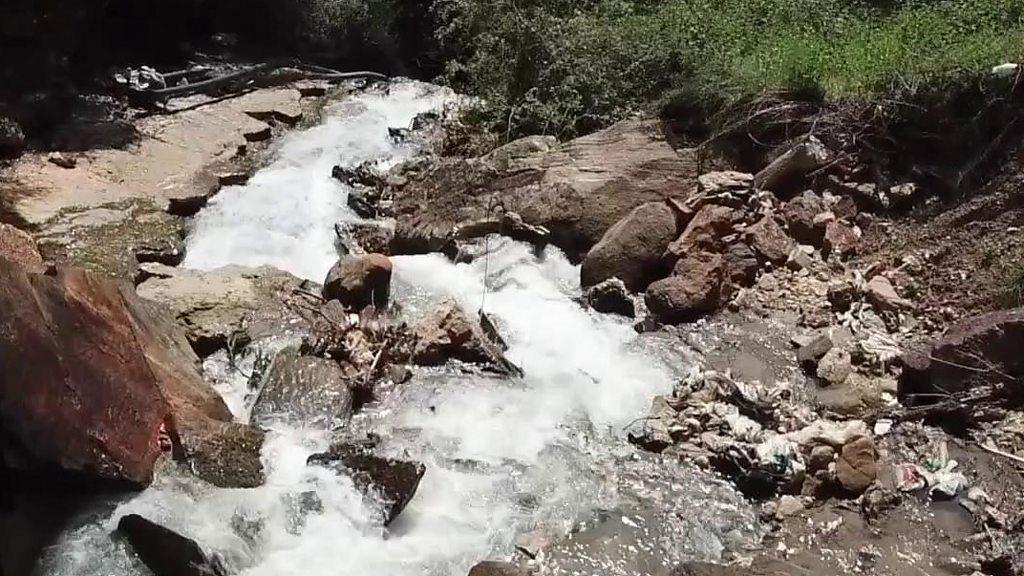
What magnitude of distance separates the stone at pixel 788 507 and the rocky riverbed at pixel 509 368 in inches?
1.0

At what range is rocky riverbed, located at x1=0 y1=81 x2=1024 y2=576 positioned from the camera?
4.12 metres

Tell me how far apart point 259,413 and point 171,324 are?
3.33 ft

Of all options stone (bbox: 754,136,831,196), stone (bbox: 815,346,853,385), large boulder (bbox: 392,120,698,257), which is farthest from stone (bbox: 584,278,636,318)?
stone (bbox: 754,136,831,196)

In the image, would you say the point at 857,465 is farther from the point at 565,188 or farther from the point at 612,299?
the point at 565,188

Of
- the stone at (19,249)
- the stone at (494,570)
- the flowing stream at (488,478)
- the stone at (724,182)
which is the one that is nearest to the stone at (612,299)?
the flowing stream at (488,478)

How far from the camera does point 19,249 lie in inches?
201

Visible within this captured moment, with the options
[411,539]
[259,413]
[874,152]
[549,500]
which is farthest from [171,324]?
[874,152]

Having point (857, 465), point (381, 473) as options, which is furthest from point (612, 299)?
point (381, 473)

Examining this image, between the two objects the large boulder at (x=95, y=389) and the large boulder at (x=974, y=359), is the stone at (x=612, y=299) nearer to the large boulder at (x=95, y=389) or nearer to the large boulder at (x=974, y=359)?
the large boulder at (x=974, y=359)

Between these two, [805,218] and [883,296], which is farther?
[805,218]

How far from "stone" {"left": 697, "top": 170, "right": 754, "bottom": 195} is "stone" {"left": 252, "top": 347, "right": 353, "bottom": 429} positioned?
3.34m

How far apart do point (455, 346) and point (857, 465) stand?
2569 mm

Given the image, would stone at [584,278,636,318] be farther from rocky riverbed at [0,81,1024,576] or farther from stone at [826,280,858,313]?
stone at [826,280,858,313]

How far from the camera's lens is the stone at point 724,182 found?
685 cm
